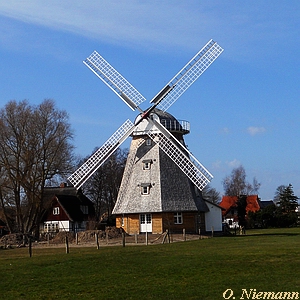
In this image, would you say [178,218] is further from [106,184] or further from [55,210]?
[106,184]

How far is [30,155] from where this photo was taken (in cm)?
5438

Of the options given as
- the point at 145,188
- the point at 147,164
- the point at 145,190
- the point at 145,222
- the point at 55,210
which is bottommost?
the point at 145,222

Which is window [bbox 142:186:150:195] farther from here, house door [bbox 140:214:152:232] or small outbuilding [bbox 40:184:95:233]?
small outbuilding [bbox 40:184:95:233]

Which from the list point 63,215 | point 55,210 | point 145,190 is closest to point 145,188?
point 145,190

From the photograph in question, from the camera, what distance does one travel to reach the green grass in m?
15.7

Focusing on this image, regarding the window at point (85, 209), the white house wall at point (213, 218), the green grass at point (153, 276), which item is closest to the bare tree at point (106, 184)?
the window at point (85, 209)

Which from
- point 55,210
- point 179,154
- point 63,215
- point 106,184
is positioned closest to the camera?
point 179,154

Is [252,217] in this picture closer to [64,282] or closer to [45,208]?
[45,208]

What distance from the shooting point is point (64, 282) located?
1825 centimetres

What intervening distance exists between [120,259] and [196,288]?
9.20m

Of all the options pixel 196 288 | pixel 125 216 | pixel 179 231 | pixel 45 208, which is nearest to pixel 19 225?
pixel 45 208

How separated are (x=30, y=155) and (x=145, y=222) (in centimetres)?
1387

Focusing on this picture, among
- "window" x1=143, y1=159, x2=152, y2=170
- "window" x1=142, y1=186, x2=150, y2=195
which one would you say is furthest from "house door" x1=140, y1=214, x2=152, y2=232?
"window" x1=143, y1=159, x2=152, y2=170

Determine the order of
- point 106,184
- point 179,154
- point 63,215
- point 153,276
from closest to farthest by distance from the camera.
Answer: point 153,276, point 179,154, point 63,215, point 106,184
